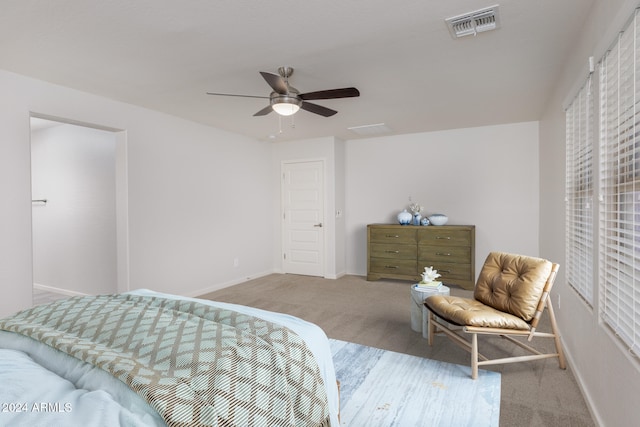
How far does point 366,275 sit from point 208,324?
4718 mm

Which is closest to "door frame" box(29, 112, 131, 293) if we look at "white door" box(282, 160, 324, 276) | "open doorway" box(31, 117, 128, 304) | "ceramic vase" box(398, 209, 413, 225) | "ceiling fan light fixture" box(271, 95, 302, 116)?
"open doorway" box(31, 117, 128, 304)

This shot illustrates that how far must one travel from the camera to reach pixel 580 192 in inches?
97.2

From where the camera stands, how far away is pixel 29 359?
4.18 feet

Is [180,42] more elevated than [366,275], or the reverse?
[180,42]

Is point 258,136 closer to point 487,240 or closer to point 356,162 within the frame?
point 356,162

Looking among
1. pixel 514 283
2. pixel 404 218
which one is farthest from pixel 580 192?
pixel 404 218

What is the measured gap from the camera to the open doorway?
430cm

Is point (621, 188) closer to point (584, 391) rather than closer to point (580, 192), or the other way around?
point (580, 192)

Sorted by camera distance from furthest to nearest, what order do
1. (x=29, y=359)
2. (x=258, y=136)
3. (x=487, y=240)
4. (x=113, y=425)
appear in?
1. (x=258, y=136)
2. (x=487, y=240)
3. (x=29, y=359)
4. (x=113, y=425)

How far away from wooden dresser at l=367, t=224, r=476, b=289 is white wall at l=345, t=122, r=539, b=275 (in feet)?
1.52

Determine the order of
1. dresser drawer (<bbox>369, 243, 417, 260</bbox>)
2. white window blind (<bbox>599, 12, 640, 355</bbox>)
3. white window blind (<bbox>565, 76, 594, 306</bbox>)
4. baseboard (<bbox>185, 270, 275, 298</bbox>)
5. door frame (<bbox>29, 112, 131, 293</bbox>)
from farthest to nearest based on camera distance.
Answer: dresser drawer (<bbox>369, 243, 417, 260</bbox>), baseboard (<bbox>185, 270, 275, 298</bbox>), door frame (<bbox>29, 112, 131, 293</bbox>), white window blind (<bbox>565, 76, 594, 306</bbox>), white window blind (<bbox>599, 12, 640, 355</bbox>)

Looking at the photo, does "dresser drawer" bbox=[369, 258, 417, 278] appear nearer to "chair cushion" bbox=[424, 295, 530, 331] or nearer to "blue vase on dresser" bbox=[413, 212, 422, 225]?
"blue vase on dresser" bbox=[413, 212, 422, 225]

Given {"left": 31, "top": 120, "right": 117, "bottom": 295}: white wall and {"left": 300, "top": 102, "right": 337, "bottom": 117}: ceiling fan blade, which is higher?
{"left": 300, "top": 102, "right": 337, "bottom": 117}: ceiling fan blade

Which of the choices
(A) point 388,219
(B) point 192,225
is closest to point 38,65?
(B) point 192,225
